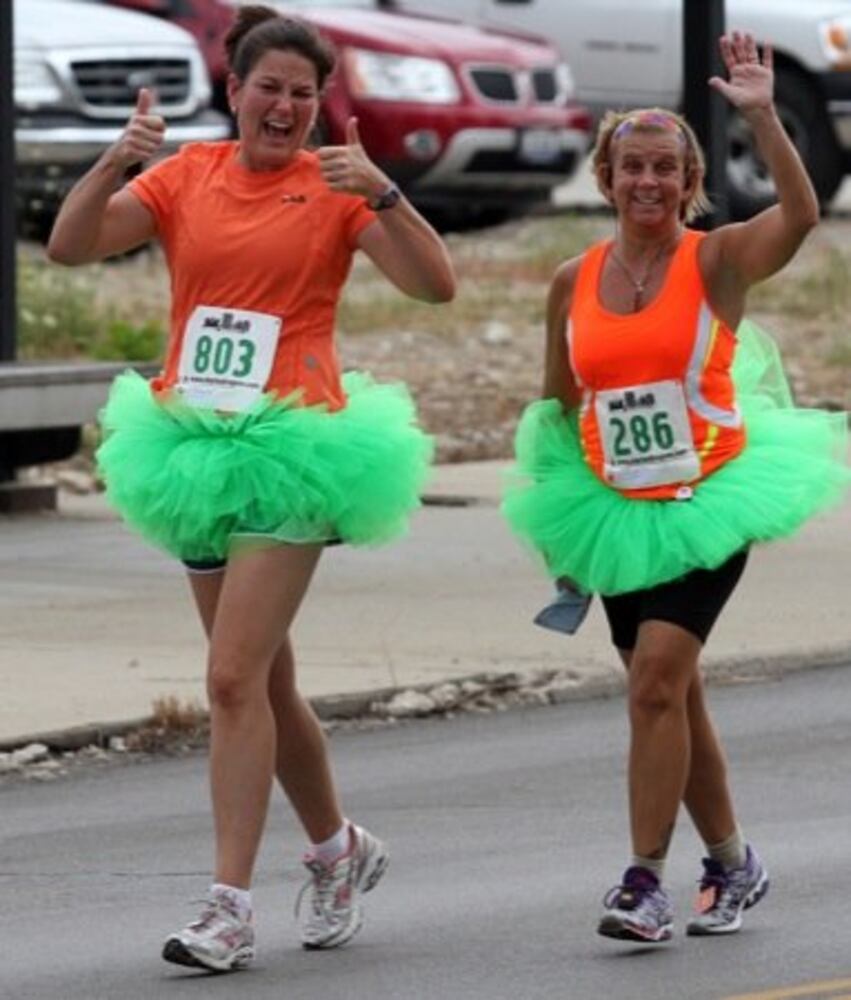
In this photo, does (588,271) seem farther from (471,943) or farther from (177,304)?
(471,943)

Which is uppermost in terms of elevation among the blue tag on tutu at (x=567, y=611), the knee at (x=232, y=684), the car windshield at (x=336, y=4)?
the blue tag on tutu at (x=567, y=611)

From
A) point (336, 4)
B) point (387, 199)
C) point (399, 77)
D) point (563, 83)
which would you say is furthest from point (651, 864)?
point (336, 4)

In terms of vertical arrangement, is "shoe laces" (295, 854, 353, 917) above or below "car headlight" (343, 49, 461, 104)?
above

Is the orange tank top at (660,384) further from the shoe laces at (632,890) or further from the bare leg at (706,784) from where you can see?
the shoe laces at (632,890)

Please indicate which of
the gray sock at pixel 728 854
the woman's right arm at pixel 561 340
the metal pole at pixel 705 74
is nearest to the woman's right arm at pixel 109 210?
the woman's right arm at pixel 561 340

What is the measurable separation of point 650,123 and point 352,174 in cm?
69

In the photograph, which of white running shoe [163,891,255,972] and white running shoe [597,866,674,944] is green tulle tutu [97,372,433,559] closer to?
white running shoe [163,891,255,972]

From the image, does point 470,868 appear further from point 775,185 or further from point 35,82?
point 35,82

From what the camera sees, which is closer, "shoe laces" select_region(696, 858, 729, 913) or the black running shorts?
the black running shorts

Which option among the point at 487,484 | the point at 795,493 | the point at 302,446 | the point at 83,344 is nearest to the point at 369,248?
the point at 302,446

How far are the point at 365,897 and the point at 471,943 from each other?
68 cm

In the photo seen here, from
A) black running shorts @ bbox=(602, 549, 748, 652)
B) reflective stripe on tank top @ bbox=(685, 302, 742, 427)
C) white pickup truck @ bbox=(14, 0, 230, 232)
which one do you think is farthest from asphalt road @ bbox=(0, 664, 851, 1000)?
white pickup truck @ bbox=(14, 0, 230, 232)

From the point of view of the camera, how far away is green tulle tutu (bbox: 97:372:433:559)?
25.5 ft

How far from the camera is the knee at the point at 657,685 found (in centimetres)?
773
